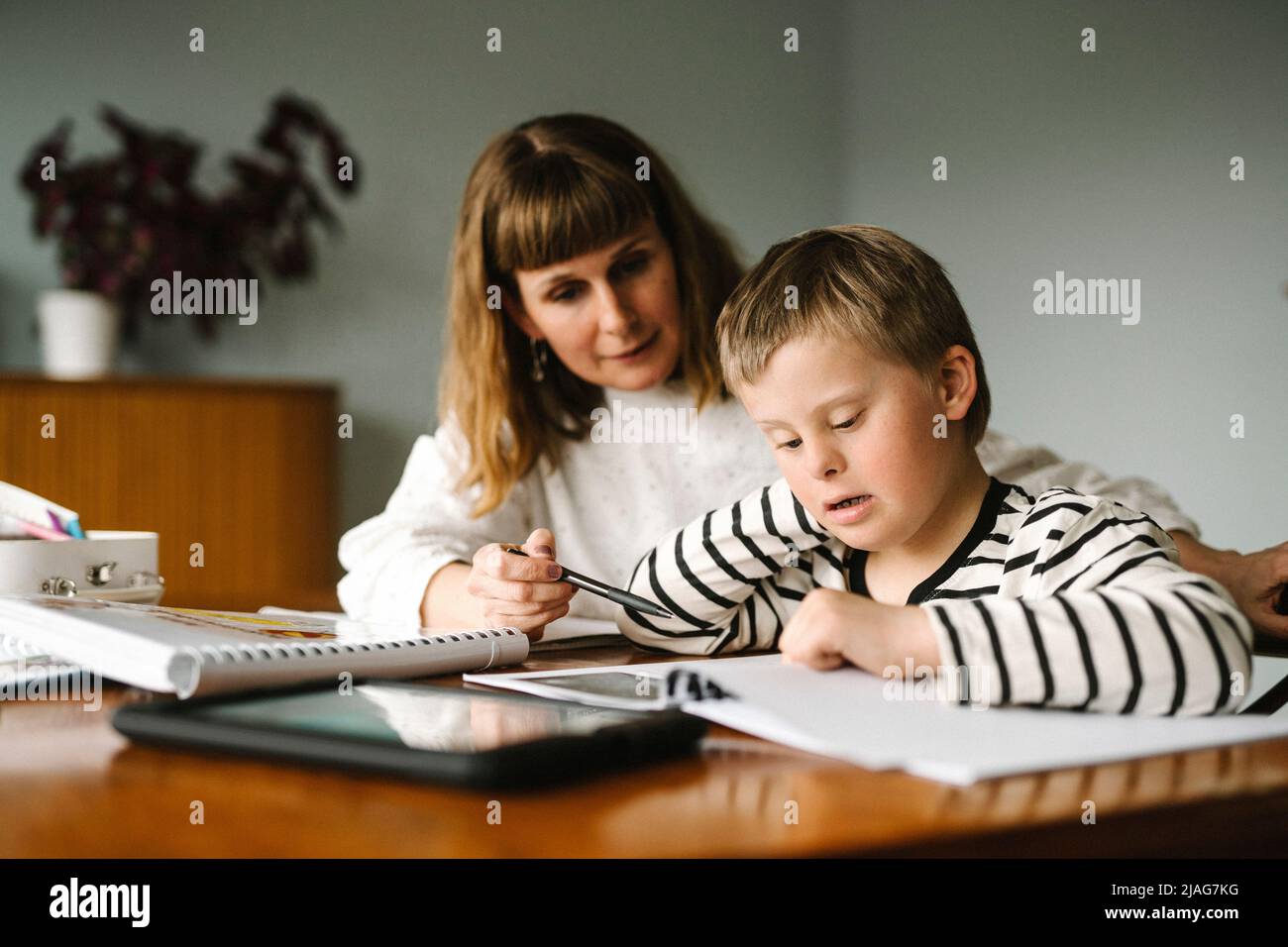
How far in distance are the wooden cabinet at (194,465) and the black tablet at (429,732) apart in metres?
1.99

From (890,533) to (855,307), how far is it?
170mm

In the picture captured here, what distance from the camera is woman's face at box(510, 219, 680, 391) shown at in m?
1.36

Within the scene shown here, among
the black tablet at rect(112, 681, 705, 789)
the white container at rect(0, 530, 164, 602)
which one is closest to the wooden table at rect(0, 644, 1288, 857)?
the black tablet at rect(112, 681, 705, 789)

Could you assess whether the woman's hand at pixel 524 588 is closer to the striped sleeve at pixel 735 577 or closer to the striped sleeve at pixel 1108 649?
the striped sleeve at pixel 735 577

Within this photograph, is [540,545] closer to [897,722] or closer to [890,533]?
[890,533]

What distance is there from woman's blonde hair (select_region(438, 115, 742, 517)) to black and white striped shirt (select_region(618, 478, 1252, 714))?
433mm

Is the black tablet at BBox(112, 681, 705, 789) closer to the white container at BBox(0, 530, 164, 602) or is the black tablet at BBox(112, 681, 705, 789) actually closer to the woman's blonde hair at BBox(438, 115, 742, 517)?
the white container at BBox(0, 530, 164, 602)

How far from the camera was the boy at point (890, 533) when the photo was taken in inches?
24.6

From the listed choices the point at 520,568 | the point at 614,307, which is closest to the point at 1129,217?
the point at 614,307

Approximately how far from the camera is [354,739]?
484 millimetres

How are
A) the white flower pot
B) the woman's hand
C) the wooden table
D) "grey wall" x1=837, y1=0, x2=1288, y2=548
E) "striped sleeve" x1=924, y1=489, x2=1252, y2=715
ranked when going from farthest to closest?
1. the white flower pot
2. "grey wall" x1=837, y1=0, x2=1288, y2=548
3. the woman's hand
4. "striped sleeve" x1=924, y1=489, x2=1252, y2=715
5. the wooden table

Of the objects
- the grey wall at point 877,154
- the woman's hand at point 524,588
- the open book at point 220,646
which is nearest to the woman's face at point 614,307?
the woman's hand at point 524,588

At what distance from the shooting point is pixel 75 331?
2855mm
